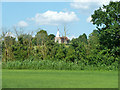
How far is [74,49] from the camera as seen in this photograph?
2114 cm

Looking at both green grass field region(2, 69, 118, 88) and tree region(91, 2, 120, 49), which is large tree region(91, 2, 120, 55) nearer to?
tree region(91, 2, 120, 49)

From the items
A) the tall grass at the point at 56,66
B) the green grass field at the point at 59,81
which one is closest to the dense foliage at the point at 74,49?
the tall grass at the point at 56,66

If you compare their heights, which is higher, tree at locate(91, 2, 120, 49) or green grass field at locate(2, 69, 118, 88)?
tree at locate(91, 2, 120, 49)

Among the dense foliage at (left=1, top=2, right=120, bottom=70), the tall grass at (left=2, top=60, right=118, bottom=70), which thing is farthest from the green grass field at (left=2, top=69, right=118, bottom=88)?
the dense foliage at (left=1, top=2, right=120, bottom=70)

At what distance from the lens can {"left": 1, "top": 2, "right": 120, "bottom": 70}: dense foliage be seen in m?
19.3

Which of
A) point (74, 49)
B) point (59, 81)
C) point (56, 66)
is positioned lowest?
point (59, 81)

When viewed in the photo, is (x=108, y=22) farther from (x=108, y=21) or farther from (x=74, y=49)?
(x=74, y=49)

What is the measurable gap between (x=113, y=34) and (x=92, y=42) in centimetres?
267

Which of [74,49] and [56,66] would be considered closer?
[56,66]

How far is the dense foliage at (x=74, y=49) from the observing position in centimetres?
1933

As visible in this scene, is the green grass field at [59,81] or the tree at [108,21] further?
the tree at [108,21]

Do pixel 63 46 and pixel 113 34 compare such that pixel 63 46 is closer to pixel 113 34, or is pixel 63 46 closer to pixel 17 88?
pixel 113 34

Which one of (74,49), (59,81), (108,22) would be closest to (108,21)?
(108,22)

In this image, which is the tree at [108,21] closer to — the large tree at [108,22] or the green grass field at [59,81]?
the large tree at [108,22]
